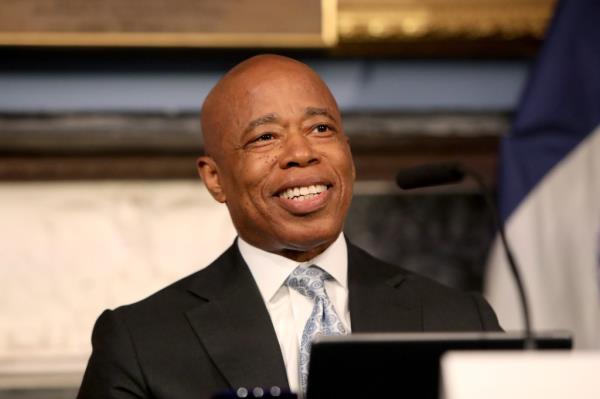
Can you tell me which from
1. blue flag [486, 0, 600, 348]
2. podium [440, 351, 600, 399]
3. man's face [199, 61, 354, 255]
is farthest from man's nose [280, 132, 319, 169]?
blue flag [486, 0, 600, 348]

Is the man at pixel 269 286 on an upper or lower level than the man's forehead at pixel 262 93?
lower

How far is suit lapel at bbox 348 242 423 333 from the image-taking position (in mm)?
2266

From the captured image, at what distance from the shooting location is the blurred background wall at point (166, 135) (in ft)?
10.9

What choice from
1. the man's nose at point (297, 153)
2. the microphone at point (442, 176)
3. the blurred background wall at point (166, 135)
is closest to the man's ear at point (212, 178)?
the man's nose at point (297, 153)

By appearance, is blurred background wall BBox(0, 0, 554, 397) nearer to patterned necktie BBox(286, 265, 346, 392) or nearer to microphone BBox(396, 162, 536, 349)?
patterned necktie BBox(286, 265, 346, 392)

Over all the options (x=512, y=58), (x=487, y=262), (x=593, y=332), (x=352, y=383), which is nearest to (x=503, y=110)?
(x=512, y=58)

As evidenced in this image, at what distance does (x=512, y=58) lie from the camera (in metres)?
3.51

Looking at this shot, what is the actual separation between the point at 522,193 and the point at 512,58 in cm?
46

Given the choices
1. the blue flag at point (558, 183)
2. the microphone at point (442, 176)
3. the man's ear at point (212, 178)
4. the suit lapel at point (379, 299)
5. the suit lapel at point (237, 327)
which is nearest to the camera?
the microphone at point (442, 176)

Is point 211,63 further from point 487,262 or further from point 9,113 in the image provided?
point 487,262

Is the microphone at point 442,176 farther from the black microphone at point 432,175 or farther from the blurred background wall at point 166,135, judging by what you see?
the blurred background wall at point 166,135

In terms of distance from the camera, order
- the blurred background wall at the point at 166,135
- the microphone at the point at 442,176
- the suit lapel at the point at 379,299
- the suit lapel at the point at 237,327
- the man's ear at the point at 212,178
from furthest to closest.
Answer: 1. the blurred background wall at the point at 166,135
2. the man's ear at the point at 212,178
3. the suit lapel at the point at 379,299
4. the suit lapel at the point at 237,327
5. the microphone at the point at 442,176

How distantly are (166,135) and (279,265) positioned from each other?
45.0 inches

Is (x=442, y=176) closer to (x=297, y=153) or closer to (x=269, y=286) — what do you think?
(x=297, y=153)
